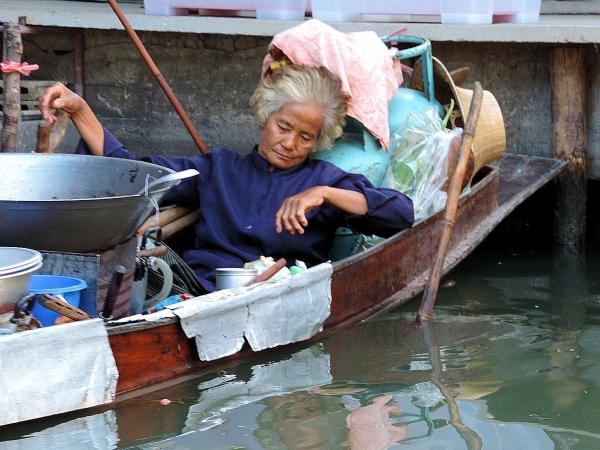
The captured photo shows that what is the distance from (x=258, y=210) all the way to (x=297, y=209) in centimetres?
39

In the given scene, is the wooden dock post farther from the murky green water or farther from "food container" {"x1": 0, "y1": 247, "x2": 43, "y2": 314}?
"food container" {"x1": 0, "y1": 247, "x2": 43, "y2": 314}

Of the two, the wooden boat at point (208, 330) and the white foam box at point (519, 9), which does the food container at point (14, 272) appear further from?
the white foam box at point (519, 9)

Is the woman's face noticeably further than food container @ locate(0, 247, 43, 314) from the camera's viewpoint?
Yes

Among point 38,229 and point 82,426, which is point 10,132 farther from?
point 82,426

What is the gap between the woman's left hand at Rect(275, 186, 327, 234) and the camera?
3.79 m

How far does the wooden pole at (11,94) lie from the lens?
3.93 meters

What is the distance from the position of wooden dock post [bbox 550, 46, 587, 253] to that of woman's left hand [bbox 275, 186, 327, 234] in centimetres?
289

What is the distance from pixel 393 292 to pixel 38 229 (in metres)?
1.97

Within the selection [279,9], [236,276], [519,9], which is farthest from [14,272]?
[519,9]

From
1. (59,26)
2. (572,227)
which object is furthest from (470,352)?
(59,26)

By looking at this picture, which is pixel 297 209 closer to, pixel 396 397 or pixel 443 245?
pixel 396 397

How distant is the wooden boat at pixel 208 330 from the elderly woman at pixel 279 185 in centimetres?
22

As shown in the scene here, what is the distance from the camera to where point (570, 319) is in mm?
4734

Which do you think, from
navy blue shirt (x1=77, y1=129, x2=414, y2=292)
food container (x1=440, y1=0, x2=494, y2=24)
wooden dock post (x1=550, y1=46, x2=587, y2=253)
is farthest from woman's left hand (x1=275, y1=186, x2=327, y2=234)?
wooden dock post (x1=550, y1=46, x2=587, y2=253)
